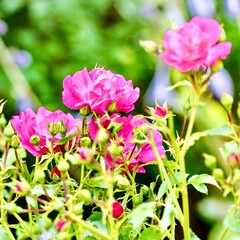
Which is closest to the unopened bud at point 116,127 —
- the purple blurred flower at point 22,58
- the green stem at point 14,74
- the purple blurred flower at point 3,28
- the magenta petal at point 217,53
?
the magenta petal at point 217,53

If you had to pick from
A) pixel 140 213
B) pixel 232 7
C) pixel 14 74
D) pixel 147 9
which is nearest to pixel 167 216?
pixel 140 213

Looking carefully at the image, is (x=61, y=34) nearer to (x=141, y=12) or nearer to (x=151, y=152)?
(x=141, y=12)

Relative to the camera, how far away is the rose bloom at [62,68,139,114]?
0.68 metres

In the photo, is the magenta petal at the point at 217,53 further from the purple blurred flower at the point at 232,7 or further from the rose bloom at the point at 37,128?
the purple blurred flower at the point at 232,7

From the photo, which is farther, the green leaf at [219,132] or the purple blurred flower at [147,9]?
the purple blurred flower at [147,9]

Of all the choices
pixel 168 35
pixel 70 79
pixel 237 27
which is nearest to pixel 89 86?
pixel 70 79

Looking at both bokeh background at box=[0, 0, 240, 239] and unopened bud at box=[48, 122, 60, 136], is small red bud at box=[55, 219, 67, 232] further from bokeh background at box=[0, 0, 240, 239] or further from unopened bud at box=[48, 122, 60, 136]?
bokeh background at box=[0, 0, 240, 239]

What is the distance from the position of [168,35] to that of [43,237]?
0.25 meters

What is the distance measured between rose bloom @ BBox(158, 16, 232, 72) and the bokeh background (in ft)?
4.32

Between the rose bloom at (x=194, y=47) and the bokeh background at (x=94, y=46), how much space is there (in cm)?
132

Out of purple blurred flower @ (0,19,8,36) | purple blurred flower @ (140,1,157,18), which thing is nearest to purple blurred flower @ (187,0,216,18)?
purple blurred flower @ (140,1,157,18)

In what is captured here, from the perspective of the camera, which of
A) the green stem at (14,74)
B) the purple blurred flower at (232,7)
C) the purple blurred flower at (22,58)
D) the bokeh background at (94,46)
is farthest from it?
the purple blurred flower at (22,58)

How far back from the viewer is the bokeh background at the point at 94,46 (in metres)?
2.01

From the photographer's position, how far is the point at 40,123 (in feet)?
2.36
